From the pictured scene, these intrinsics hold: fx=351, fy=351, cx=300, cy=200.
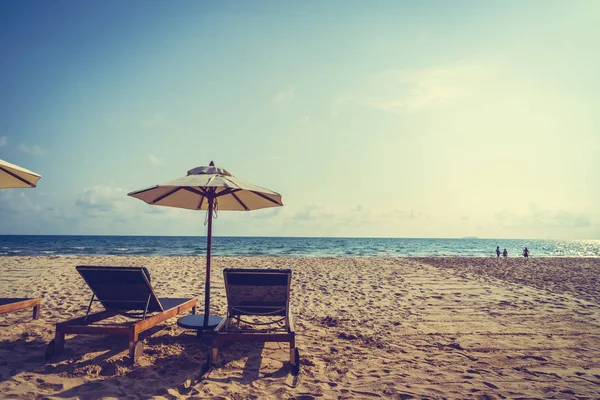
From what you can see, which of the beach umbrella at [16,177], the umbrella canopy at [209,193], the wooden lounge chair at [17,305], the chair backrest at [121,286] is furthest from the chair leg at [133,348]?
the beach umbrella at [16,177]

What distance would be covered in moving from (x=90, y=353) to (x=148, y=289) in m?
1.03

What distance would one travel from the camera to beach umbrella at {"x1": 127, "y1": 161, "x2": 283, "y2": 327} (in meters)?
4.37

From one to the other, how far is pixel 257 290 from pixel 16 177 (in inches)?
175

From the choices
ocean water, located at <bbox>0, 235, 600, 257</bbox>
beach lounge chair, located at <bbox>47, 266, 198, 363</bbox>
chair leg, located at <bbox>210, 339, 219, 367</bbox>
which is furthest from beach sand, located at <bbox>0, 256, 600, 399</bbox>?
ocean water, located at <bbox>0, 235, 600, 257</bbox>

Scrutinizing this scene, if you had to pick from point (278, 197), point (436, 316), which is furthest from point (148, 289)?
point (436, 316)

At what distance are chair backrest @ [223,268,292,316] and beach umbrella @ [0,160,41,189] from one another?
144 inches

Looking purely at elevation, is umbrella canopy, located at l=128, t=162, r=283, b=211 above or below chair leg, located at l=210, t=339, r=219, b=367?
above

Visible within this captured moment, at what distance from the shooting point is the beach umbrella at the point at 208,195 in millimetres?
4371

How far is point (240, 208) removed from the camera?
6184 millimetres

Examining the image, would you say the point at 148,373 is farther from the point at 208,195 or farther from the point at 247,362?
the point at 208,195

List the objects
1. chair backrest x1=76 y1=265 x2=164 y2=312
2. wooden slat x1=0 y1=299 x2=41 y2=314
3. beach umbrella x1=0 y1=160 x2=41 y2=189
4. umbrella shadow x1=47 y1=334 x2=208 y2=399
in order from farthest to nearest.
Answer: beach umbrella x1=0 y1=160 x2=41 y2=189 → wooden slat x1=0 y1=299 x2=41 y2=314 → chair backrest x1=76 y1=265 x2=164 y2=312 → umbrella shadow x1=47 y1=334 x2=208 y2=399

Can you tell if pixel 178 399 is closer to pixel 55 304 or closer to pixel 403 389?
pixel 403 389

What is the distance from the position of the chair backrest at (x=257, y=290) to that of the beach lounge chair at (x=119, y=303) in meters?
0.99

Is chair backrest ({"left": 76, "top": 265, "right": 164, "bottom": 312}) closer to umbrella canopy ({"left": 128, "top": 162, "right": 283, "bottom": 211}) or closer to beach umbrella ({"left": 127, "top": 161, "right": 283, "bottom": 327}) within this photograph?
beach umbrella ({"left": 127, "top": 161, "right": 283, "bottom": 327})
